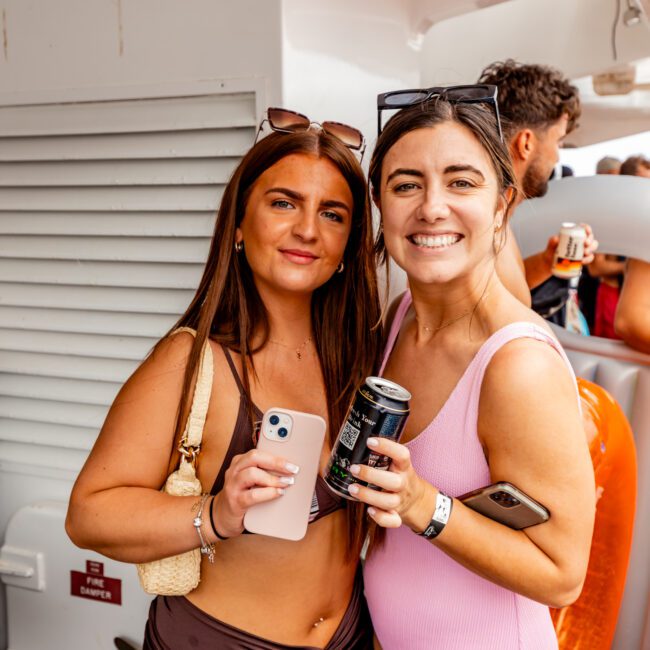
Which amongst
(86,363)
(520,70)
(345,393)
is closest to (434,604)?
(345,393)

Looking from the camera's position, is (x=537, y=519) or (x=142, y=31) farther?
(x=142, y=31)

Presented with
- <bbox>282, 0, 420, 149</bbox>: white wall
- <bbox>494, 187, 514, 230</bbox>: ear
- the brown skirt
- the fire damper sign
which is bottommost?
the fire damper sign

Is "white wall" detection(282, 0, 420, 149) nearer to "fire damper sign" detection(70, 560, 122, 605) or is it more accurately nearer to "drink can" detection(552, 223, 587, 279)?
"drink can" detection(552, 223, 587, 279)

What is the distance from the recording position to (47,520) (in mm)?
2209

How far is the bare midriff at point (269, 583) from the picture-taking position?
1.39 meters

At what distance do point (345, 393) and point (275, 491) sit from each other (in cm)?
39

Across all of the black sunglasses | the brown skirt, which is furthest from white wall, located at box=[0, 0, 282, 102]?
the brown skirt

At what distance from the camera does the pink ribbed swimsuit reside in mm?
1142

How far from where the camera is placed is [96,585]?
2188 millimetres

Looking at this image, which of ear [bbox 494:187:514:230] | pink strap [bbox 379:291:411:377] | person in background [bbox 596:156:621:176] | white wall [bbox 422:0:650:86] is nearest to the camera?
ear [bbox 494:187:514:230]

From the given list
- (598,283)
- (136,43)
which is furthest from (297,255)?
(598,283)

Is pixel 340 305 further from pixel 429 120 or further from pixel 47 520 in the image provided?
pixel 47 520

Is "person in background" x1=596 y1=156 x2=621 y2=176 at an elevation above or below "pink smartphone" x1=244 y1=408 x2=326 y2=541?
above

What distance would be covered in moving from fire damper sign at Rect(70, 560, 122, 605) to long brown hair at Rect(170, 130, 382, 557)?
109 centimetres
